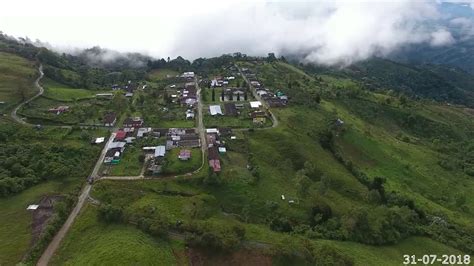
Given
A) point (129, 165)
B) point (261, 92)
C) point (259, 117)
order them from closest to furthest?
point (129, 165)
point (259, 117)
point (261, 92)

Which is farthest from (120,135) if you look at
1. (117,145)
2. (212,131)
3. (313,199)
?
(313,199)

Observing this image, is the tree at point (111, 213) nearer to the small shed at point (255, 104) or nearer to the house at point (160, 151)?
the house at point (160, 151)

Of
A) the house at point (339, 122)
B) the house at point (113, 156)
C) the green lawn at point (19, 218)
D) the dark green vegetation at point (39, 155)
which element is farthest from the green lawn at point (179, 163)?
the house at point (339, 122)

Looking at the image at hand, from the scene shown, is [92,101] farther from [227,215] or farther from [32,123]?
[227,215]

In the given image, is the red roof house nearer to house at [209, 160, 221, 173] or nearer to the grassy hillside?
house at [209, 160, 221, 173]

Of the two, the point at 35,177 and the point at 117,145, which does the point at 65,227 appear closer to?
the point at 35,177

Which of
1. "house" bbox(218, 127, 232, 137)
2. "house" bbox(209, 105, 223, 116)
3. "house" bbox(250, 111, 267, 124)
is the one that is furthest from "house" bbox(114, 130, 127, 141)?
"house" bbox(250, 111, 267, 124)
